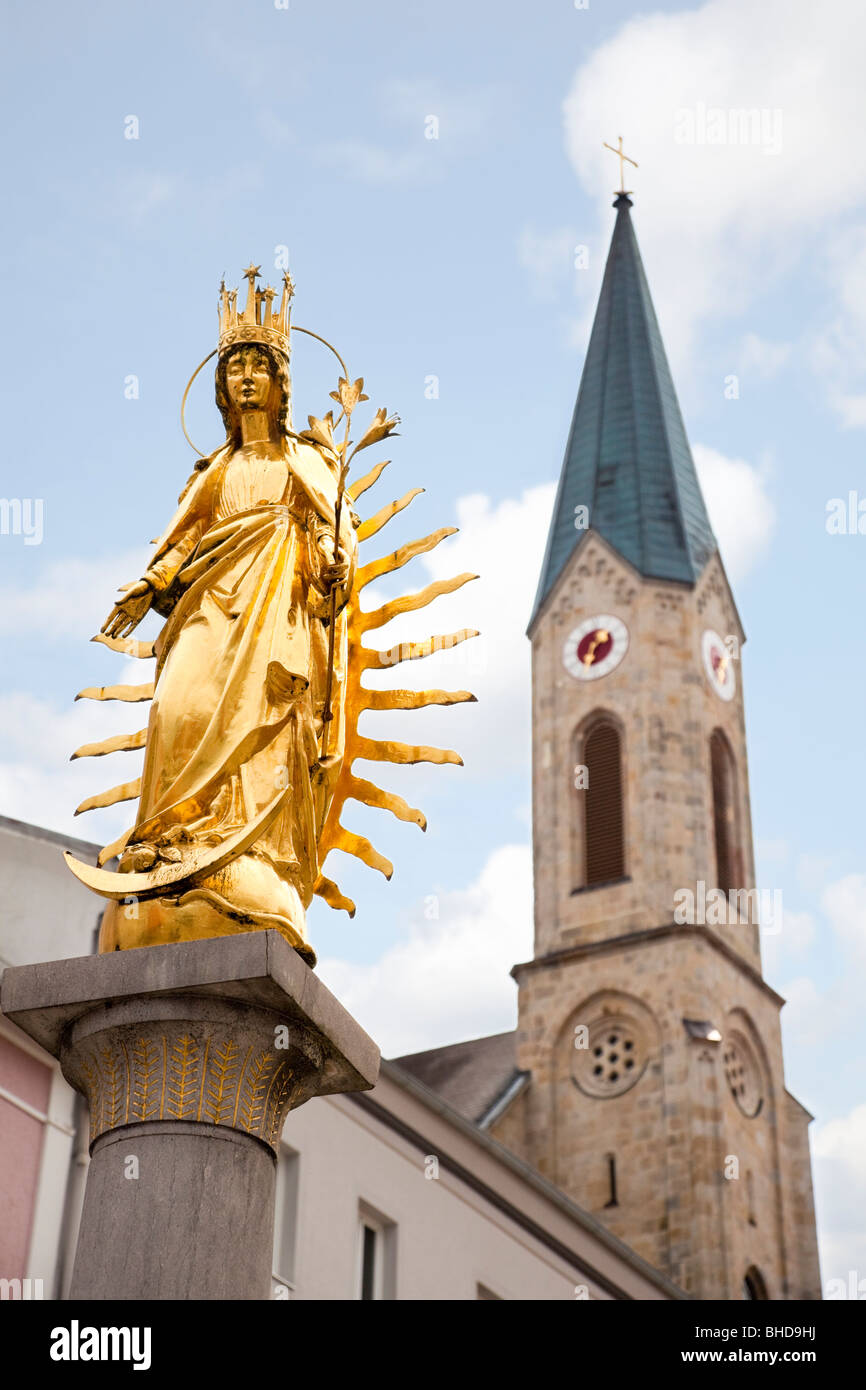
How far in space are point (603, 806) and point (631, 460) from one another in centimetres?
894

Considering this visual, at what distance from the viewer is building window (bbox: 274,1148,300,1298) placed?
17.7 metres

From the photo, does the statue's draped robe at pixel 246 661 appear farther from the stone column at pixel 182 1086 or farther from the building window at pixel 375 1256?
the building window at pixel 375 1256

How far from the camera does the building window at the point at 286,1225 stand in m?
17.7

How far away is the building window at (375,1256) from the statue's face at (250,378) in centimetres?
1265

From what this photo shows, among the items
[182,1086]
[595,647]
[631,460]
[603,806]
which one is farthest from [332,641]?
[631,460]

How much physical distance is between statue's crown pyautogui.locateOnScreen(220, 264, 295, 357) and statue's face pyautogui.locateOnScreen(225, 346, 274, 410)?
0.18ft

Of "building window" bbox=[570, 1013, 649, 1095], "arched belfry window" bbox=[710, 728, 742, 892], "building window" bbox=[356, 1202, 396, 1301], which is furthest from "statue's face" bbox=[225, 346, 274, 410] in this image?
"arched belfry window" bbox=[710, 728, 742, 892]

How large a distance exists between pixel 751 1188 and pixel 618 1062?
3.37 metres

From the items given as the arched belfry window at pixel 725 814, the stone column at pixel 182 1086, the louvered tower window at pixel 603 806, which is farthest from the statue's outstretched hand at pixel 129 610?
the arched belfry window at pixel 725 814

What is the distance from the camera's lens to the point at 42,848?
17.7 m

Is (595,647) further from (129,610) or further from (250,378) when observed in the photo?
(129,610)

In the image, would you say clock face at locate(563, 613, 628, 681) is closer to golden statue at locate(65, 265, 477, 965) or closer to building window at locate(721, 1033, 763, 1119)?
building window at locate(721, 1033, 763, 1119)
